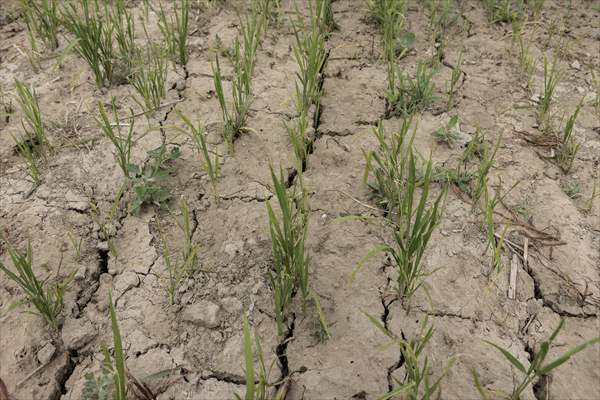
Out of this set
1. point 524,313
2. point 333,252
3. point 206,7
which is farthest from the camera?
point 206,7

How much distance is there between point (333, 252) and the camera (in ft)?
6.25

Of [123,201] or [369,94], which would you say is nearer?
[123,201]

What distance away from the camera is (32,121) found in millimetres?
2133

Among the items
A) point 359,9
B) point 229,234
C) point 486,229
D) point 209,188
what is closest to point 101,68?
point 209,188

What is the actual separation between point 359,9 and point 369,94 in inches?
29.5

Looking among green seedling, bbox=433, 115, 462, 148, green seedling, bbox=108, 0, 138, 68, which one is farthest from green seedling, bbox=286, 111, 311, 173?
green seedling, bbox=108, 0, 138, 68

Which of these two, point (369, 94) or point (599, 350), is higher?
point (369, 94)

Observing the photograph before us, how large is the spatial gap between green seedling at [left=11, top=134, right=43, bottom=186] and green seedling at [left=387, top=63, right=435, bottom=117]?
59.8 inches

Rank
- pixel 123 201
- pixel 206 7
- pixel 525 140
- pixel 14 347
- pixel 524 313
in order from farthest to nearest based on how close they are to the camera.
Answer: pixel 206 7 < pixel 525 140 < pixel 123 201 < pixel 524 313 < pixel 14 347

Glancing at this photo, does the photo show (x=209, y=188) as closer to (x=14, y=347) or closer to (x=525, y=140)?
(x=14, y=347)

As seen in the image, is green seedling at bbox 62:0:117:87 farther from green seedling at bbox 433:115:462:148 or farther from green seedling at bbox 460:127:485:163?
green seedling at bbox 460:127:485:163

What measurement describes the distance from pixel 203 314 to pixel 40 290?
0.50 m

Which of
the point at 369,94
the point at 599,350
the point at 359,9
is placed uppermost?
the point at 359,9

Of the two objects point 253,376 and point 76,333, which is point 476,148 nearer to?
point 253,376
